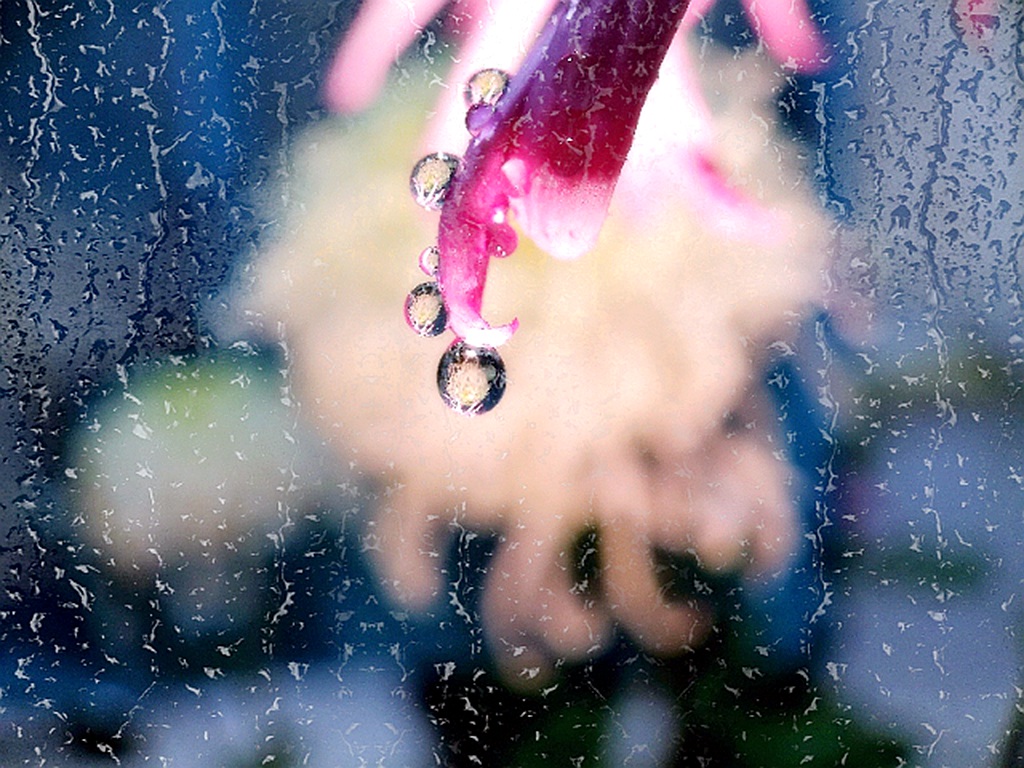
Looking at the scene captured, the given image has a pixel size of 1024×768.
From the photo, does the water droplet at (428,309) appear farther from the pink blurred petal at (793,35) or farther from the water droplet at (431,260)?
the pink blurred petal at (793,35)

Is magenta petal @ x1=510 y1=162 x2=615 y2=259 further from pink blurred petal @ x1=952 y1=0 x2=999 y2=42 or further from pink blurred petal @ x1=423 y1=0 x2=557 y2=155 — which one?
pink blurred petal @ x1=952 y1=0 x2=999 y2=42

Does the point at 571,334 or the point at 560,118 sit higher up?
the point at 560,118

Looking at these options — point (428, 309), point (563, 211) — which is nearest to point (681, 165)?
point (563, 211)

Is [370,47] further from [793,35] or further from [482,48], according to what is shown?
[793,35]

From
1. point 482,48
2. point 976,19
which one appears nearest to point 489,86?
point 482,48

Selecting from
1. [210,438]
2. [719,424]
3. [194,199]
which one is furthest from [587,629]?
[194,199]

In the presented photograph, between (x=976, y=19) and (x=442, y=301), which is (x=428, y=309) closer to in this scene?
(x=442, y=301)

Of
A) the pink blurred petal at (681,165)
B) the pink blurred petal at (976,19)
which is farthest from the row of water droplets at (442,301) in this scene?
the pink blurred petal at (976,19)
